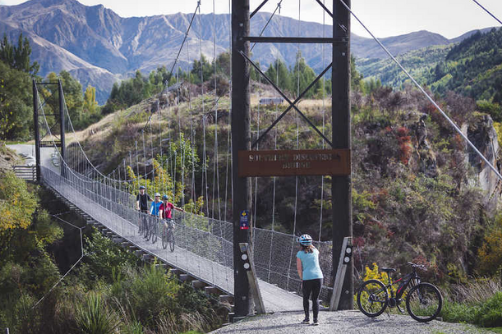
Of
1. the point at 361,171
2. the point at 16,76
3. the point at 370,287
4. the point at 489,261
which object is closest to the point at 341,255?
the point at 370,287

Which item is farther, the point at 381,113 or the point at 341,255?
the point at 381,113

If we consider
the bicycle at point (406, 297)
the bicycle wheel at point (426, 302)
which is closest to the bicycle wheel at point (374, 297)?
the bicycle at point (406, 297)

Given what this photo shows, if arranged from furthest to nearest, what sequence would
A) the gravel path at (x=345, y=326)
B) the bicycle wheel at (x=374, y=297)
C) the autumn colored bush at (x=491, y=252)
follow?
the autumn colored bush at (x=491, y=252)
the bicycle wheel at (x=374, y=297)
the gravel path at (x=345, y=326)

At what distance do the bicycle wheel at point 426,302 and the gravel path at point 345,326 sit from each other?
0.08 metres

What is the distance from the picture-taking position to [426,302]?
6289mm

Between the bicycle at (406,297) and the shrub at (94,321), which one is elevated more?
the bicycle at (406,297)

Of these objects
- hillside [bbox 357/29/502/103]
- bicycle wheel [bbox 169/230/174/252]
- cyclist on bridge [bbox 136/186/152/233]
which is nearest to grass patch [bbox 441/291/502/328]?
bicycle wheel [bbox 169/230/174/252]

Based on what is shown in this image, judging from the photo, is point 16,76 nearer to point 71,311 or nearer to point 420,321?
point 71,311

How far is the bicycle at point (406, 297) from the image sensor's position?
6.01m

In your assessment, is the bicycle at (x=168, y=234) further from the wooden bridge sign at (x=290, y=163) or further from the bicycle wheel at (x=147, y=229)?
the wooden bridge sign at (x=290, y=163)

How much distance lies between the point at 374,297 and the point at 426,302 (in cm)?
55

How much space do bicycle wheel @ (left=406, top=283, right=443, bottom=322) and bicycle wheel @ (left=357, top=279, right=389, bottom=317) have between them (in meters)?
0.26

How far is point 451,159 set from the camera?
83.1ft

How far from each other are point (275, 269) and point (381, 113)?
18872mm
